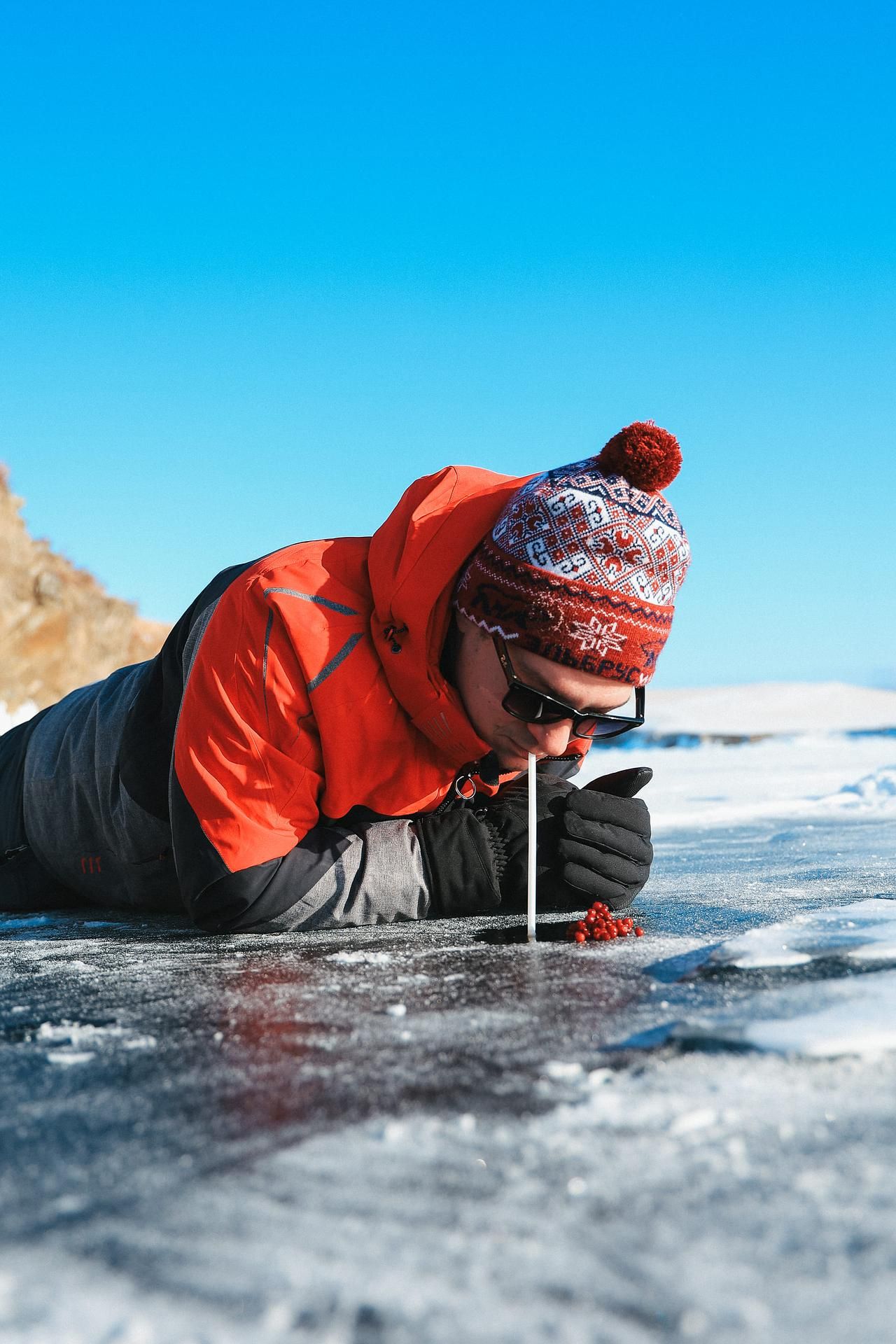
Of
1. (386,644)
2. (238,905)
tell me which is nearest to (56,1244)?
(238,905)

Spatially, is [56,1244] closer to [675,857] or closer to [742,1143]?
[742,1143]

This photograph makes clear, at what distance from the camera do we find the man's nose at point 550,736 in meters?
1.85

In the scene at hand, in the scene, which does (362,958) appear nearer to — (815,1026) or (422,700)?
(422,700)

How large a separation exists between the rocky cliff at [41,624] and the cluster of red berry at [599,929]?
38.9ft

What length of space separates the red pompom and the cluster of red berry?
2.51 ft

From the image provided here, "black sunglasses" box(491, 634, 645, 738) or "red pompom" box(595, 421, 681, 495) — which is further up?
"red pompom" box(595, 421, 681, 495)

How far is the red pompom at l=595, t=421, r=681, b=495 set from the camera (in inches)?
70.4

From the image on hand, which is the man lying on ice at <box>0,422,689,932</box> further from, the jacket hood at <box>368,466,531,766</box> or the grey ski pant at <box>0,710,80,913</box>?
the grey ski pant at <box>0,710,80,913</box>

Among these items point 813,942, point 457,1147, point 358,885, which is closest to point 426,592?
point 358,885

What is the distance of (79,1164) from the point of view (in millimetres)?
797

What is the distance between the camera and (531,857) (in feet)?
5.93

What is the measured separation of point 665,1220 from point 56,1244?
40 centimetres

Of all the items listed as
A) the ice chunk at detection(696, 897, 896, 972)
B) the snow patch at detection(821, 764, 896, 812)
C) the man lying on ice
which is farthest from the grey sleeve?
the snow patch at detection(821, 764, 896, 812)

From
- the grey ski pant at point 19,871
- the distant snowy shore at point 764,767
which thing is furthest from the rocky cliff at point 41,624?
the grey ski pant at point 19,871
